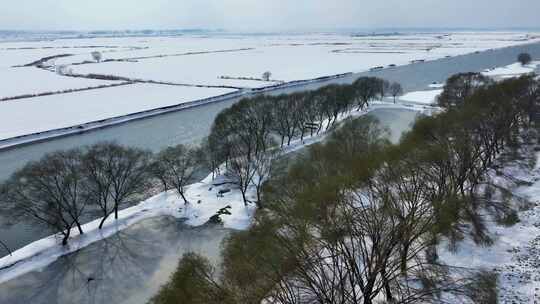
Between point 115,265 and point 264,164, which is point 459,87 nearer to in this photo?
point 264,164

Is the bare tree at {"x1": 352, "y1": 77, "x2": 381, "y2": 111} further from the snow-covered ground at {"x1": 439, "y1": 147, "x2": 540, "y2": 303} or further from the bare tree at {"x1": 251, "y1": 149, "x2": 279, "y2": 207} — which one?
the snow-covered ground at {"x1": 439, "y1": 147, "x2": 540, "y2": 303}

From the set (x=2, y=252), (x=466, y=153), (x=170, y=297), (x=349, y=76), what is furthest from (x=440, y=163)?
(x=349, y=76)

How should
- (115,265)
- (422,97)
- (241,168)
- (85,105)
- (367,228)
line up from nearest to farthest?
(367,228) < (115,265) < (241,168) < (85,105) < (422,97)

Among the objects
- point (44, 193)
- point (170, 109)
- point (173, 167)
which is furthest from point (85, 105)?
point (44, 193)

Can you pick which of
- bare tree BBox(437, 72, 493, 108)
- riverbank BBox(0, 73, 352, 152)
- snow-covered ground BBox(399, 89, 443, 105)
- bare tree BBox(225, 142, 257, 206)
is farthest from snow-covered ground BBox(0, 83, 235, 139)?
bare tree BBox(437, 72, 493, 108)

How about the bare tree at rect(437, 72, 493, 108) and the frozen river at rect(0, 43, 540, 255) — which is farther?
the bare tree at rect(437, 72, 493, 108)

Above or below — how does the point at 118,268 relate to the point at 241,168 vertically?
below
